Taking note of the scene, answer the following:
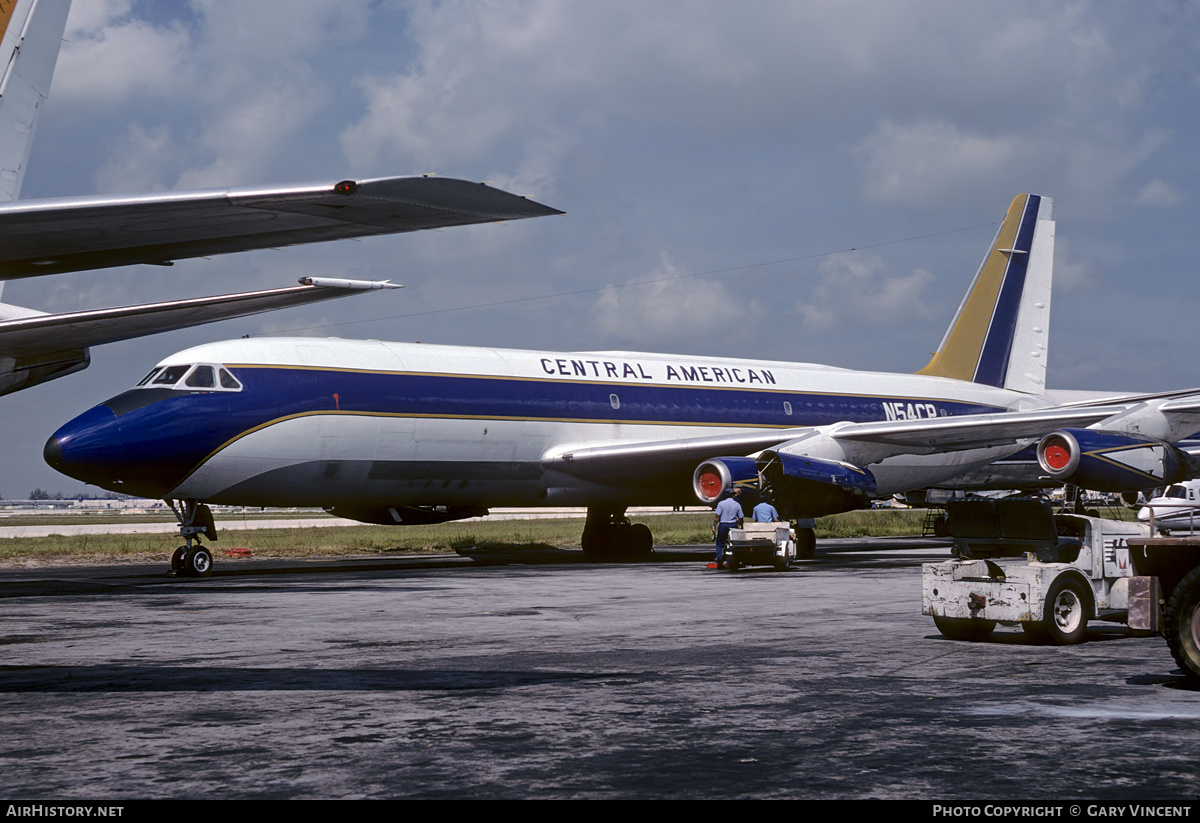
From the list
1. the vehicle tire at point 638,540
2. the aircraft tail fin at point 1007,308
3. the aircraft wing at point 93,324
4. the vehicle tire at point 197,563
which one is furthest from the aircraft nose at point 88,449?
the aircraft tail fin at point 1007,308

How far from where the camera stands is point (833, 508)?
918 inches

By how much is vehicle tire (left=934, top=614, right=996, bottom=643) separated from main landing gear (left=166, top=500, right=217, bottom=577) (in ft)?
43.8

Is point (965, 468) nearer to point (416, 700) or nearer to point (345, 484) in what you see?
point (345, 484)

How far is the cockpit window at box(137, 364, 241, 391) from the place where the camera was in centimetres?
2002

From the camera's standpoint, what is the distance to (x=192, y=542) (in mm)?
20516

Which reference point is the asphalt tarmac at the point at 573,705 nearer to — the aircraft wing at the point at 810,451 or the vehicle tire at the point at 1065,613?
the vehicle tire at the point at 1065,613

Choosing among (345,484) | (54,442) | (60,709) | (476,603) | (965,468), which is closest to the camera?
(60,709)

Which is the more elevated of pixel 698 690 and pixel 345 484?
pixel 345 484

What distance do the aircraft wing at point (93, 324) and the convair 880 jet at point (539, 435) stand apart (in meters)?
6.35

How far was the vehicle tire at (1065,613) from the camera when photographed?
35.4 feet

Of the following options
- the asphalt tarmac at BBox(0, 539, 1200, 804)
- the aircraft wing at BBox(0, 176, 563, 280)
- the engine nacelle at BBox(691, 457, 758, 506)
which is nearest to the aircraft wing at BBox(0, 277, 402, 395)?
the asphalt tarmac at BBox(0, 539, 1200, 804)

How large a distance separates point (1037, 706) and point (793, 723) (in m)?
1.76
